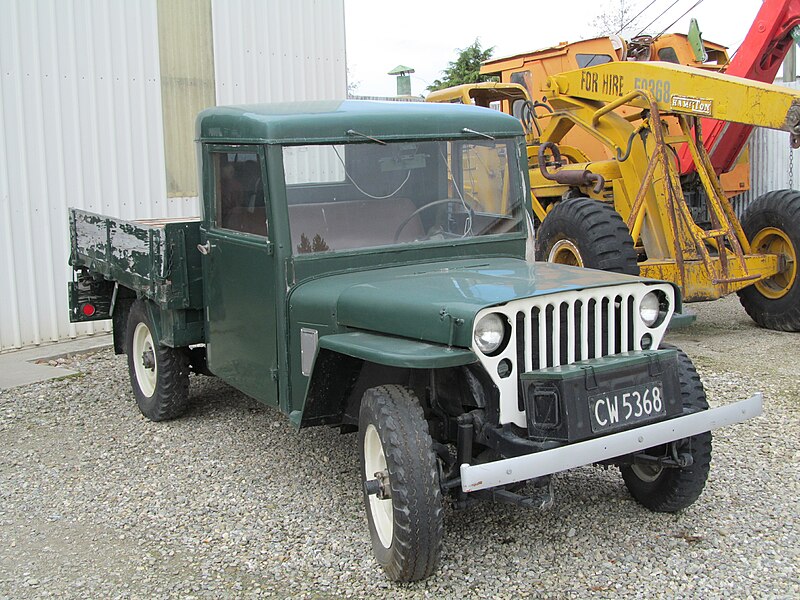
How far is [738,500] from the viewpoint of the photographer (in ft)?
14.4

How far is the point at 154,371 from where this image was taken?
6.09 m

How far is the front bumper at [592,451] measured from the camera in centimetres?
325

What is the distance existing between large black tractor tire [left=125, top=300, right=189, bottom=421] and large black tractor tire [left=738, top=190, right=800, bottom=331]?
5.41 m

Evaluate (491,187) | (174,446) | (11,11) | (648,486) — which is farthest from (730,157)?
(11,11)

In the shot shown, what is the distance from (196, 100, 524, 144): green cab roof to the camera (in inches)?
174

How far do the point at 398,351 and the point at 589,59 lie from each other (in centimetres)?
707

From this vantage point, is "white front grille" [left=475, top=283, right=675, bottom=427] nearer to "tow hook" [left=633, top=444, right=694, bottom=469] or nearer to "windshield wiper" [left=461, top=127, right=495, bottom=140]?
"tow hook" [left=633, top=444, right=694, bottom=469]

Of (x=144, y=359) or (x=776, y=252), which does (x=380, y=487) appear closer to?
(x=144, y=359)

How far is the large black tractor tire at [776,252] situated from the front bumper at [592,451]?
15.9 feet

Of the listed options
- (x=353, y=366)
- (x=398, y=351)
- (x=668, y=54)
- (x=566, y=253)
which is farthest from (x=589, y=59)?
(x=398, y=351)

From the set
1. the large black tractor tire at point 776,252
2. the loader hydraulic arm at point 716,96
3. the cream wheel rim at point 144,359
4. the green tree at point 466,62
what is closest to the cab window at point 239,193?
the cream wheel rim at point 144,359

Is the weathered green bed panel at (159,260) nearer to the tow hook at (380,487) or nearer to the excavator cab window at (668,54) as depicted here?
the tow hook at (380,487)

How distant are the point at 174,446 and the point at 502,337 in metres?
2.86

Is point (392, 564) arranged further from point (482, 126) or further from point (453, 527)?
point (482, 126)
